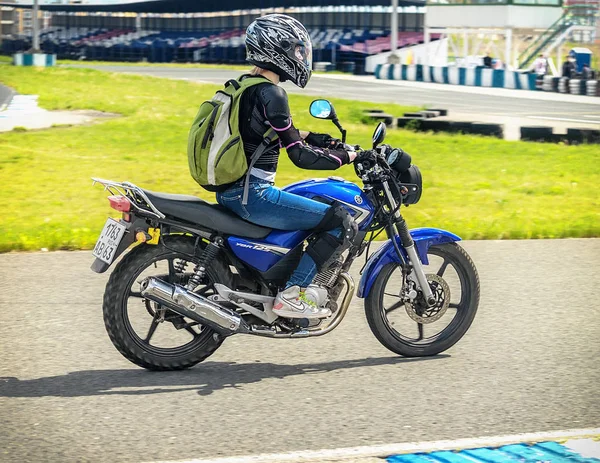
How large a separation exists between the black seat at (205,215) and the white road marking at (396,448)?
148cm

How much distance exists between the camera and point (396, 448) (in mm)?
4305

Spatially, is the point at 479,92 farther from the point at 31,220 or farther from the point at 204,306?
the point at 204,306

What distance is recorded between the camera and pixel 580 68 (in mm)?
42094

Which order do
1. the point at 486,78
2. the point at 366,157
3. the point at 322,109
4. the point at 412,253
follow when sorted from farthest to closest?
the point at 486,78, the point at 412,253, the point at 366,157, the point at 322,109

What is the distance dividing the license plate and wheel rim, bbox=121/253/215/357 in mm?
165

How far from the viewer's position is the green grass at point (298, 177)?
10.3 meters

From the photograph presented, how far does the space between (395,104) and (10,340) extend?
23625mm

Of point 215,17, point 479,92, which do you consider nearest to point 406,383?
point 479,92

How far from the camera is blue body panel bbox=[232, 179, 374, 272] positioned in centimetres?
537

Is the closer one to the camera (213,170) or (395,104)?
(213,170)

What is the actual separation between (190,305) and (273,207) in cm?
68

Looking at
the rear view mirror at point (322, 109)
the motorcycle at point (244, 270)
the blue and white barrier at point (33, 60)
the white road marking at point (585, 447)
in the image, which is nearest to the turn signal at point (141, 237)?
the motorcycle at point (244, 270)

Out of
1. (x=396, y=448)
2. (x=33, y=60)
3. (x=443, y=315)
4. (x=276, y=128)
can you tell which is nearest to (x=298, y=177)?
(x=443, y=315)

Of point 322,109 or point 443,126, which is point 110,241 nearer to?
point 322,109
